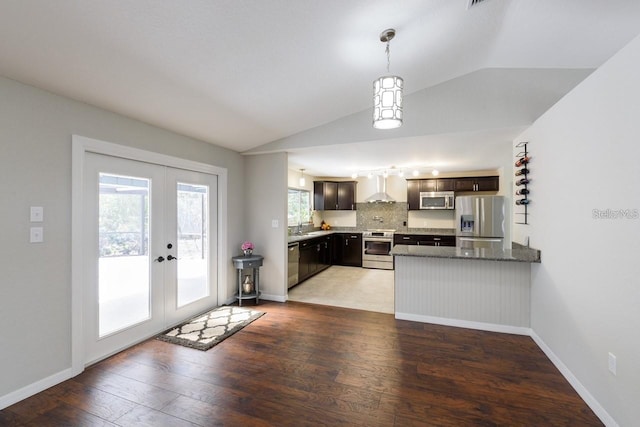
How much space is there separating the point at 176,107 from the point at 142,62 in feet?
2.34

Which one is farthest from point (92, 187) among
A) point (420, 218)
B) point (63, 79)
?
point (420, 218)

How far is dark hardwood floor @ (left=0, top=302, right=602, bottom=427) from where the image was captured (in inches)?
75.5

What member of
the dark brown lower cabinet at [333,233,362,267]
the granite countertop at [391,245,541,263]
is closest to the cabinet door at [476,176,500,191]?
the dark brown lower cabinet at [333,233,362,267]

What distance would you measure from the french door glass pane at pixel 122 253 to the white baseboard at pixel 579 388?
406 cm

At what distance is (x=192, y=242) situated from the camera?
3762 millimetres

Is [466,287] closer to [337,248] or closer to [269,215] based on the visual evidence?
[269,215]

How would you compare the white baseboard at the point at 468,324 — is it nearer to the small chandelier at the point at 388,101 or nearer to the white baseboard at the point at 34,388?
the small chandelier at the point at 388,101

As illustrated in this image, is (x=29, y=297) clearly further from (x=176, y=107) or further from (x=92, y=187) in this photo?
(x=176, y=107)

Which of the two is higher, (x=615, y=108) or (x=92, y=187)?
(x=615, y=108)

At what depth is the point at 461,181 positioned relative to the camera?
257 inches

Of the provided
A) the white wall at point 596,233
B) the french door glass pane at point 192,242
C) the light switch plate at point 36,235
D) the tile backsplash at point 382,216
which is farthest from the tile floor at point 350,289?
the light switch plate at point 36,235

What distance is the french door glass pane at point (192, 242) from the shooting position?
11.8ft

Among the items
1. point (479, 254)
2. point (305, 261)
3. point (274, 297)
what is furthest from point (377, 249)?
point (479, 254)

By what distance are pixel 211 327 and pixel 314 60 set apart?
3177mm
